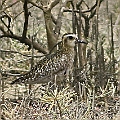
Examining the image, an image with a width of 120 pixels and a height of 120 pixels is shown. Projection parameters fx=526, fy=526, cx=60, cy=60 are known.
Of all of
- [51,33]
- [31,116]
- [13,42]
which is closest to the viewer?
[31,116]

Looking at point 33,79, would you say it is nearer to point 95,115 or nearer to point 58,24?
point 58,24

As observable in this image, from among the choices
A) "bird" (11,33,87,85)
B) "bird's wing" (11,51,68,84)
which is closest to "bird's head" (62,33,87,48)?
"bird" (11,33,87,85)

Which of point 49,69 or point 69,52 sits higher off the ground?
point 69,52

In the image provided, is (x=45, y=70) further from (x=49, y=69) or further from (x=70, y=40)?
(x=70, y=40)

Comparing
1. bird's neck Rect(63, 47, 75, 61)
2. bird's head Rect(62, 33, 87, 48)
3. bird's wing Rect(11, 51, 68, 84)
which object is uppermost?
bird's head Rect(62, 33, 87, 48)

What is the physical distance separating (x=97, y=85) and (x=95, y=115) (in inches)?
49.3

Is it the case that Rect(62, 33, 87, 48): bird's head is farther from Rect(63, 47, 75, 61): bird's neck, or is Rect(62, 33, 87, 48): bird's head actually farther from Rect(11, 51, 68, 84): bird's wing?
Rect(11, 51, 68, 84): bird's wing

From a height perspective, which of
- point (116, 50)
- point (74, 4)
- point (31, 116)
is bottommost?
point (31, 116)

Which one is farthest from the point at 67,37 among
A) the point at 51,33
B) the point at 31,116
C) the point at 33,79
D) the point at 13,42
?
the point at 31,116

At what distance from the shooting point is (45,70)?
6.21 m

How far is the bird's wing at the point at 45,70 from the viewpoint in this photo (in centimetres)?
614

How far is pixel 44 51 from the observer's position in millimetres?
6906

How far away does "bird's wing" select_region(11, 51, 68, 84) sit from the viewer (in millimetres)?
6141

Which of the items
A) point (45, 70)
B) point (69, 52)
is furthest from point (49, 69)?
point (69, 52)
